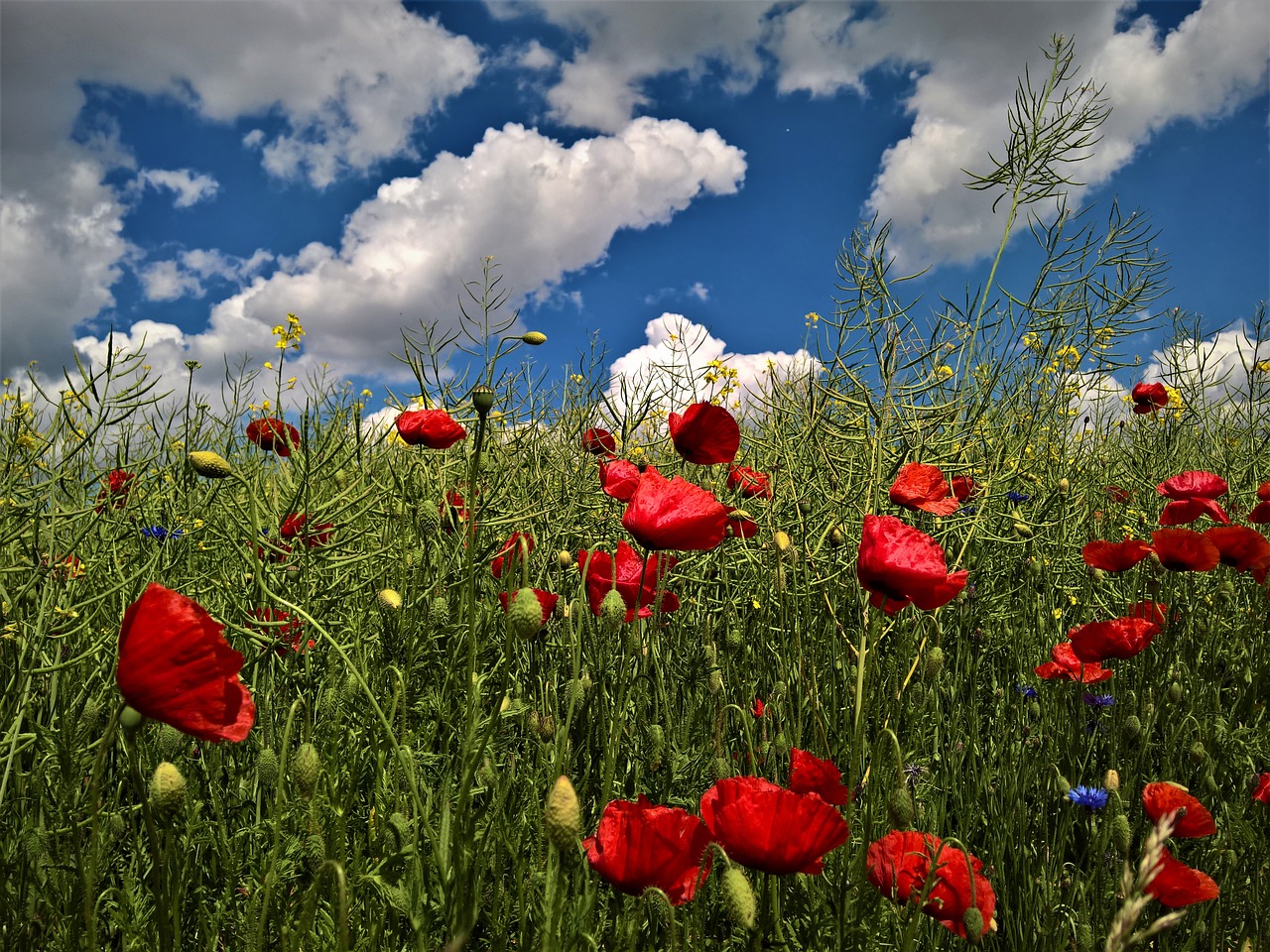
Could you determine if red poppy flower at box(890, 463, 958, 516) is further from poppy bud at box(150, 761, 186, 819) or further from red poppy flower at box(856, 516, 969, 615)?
poppy bud at box(150, 761, 186, 819)

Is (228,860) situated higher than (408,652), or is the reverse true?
(408,652)

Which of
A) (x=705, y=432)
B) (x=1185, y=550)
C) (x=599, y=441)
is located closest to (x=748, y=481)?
(x=599, y=441)

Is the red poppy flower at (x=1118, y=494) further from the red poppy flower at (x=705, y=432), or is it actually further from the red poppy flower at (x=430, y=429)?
the red poppy flower at (x=430, y=429)

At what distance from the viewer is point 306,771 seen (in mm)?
1035

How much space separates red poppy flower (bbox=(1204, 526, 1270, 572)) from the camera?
2189 mm

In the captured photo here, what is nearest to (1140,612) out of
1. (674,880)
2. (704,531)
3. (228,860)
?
(704,531)

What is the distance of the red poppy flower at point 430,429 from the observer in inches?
70.9

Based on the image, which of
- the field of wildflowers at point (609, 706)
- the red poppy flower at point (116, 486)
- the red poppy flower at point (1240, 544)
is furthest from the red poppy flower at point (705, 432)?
the red poppy flower at point (1240, 544)

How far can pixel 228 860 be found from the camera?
1240 millimetres

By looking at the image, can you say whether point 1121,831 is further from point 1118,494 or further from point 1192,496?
point 1118,494

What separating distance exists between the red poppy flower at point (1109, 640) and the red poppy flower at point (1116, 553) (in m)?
0.34

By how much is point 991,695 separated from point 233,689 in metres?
2.45

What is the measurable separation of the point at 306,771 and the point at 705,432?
1.05m

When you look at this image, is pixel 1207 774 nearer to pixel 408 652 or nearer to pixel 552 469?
pixel 408 652
